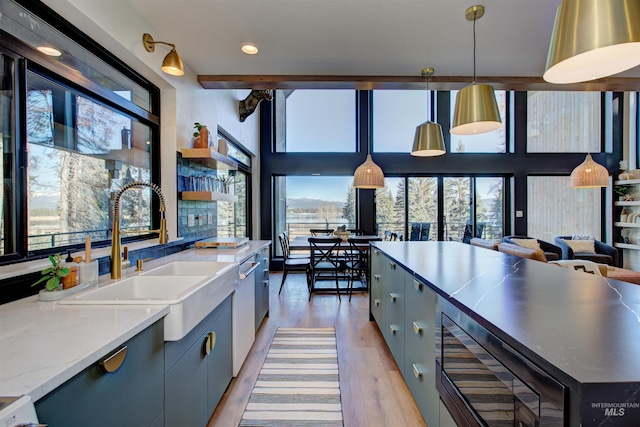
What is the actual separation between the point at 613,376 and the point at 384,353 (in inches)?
85.3

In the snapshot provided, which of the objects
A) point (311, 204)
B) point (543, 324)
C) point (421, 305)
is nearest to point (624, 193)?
point (311, 204)

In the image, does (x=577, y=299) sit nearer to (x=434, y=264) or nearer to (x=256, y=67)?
(x=434, y=264)

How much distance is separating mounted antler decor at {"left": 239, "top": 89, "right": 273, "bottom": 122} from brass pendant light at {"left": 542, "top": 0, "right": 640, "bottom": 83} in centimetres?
393

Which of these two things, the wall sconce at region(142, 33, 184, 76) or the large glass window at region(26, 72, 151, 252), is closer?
the large glass window at region(26, 72, 151, 252)

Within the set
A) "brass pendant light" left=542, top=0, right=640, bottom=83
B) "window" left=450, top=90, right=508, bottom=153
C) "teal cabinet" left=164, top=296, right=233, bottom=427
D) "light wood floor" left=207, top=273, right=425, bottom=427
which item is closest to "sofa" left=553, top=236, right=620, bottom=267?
"window" left=450, top=90, right=508, bottom=153

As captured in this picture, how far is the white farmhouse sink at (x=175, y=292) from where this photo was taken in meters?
1.17

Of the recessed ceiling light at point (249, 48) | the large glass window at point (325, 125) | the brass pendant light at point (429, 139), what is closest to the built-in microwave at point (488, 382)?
the brass pendant light at point (429, 139)

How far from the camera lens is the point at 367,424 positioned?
1742 millimetres

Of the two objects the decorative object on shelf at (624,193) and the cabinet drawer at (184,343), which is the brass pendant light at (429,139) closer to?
the cabinet drawer at (184,343)

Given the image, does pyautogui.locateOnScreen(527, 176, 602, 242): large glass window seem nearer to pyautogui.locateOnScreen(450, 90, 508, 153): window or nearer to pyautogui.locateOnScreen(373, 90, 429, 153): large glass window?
pyautogui.locateOnScreen(450, 90, 508, 153): window

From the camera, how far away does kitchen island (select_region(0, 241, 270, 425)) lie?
26.1 inches

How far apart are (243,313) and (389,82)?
292 centimetres

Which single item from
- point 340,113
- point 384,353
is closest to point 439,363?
point 384,353

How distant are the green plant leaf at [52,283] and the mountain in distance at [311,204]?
532 centimetres
